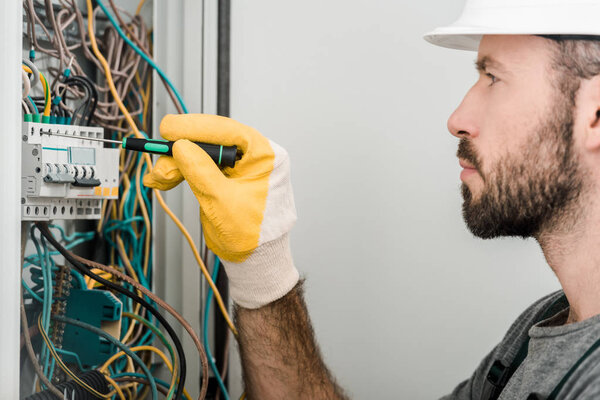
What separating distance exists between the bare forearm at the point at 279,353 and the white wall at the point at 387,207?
251 millimetres

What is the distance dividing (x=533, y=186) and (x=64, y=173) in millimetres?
747

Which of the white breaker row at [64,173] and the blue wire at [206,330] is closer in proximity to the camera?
the white breaker row at [64,173]

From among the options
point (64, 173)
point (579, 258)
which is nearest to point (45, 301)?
point (64, 173)

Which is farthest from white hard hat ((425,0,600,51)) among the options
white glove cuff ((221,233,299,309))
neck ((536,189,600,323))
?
white glove cuff ((221,233,299,309))

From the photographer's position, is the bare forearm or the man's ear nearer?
the man's ear

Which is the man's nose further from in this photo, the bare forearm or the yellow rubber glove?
the bare forearm

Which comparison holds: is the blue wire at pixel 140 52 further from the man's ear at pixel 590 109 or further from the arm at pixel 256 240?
the man's ear at pixel 590 109

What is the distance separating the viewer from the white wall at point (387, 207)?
4.43ft

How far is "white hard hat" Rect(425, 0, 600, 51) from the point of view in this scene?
2.79 feet

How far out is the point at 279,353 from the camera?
112 cm

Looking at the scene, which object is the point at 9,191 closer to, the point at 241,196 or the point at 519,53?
the point at 241,196

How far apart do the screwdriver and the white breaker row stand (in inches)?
0.8

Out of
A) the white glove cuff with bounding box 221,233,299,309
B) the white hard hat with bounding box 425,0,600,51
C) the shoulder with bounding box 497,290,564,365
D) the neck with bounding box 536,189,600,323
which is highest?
the white hard hat with bounding box 425,0,600,51

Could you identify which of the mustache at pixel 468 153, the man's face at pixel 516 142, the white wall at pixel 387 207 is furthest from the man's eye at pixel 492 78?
the white wall at pixel 387 207
